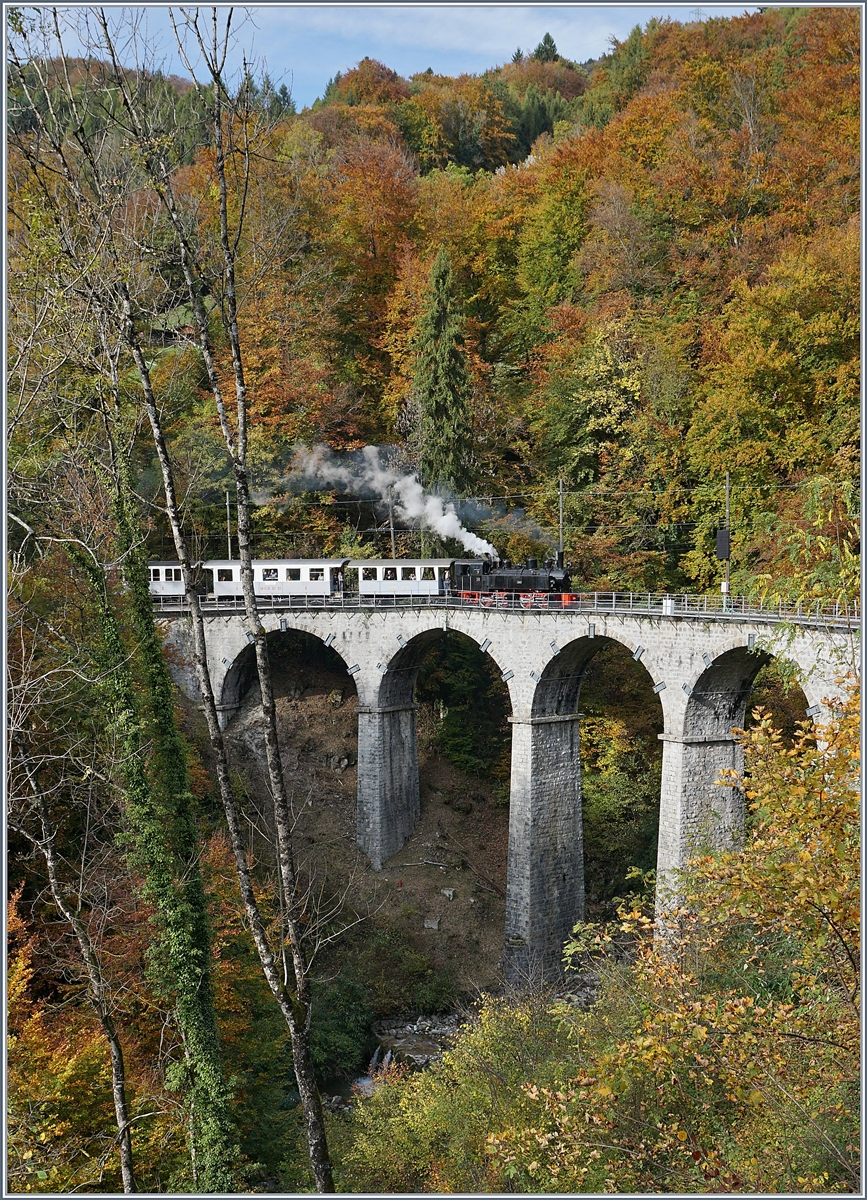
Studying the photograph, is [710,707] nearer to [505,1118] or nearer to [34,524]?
[505,1118]

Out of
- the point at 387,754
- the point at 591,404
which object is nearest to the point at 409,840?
the point at 387,754

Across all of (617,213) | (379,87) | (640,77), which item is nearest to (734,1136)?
(617,213)

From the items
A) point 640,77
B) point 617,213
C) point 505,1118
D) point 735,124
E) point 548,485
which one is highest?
point 640,77

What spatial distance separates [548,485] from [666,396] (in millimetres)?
5443

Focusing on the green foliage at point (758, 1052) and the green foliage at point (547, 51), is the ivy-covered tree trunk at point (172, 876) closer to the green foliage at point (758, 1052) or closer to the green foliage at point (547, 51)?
the green foliage at point (758, 1052)

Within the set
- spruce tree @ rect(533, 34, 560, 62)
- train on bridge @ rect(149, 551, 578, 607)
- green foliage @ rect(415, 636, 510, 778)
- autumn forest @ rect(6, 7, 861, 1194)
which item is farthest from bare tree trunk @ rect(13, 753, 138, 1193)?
spruce tree @ rect(533, 34, 560, 62)

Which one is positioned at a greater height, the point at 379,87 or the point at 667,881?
the point at 379,87

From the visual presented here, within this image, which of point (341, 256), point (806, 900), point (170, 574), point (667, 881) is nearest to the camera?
point (806, 900)

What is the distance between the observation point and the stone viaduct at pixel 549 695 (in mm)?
22766

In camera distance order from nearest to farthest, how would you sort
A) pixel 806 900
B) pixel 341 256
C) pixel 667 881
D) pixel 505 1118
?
pixel 806 900 → pixel 505 1118 → pixel 667 881 → pixel 341 256

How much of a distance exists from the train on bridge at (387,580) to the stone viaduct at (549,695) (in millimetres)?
1157

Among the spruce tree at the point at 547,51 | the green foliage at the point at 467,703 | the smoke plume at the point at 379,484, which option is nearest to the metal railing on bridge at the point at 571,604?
the smoke plume at the point at 379,484

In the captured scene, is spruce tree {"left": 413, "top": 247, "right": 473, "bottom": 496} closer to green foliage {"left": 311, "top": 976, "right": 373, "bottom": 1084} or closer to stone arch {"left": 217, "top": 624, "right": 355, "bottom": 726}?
stone arch {"left": 217, "top": 624, "right": 355, "bottom": 726}

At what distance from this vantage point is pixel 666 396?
108 feet
